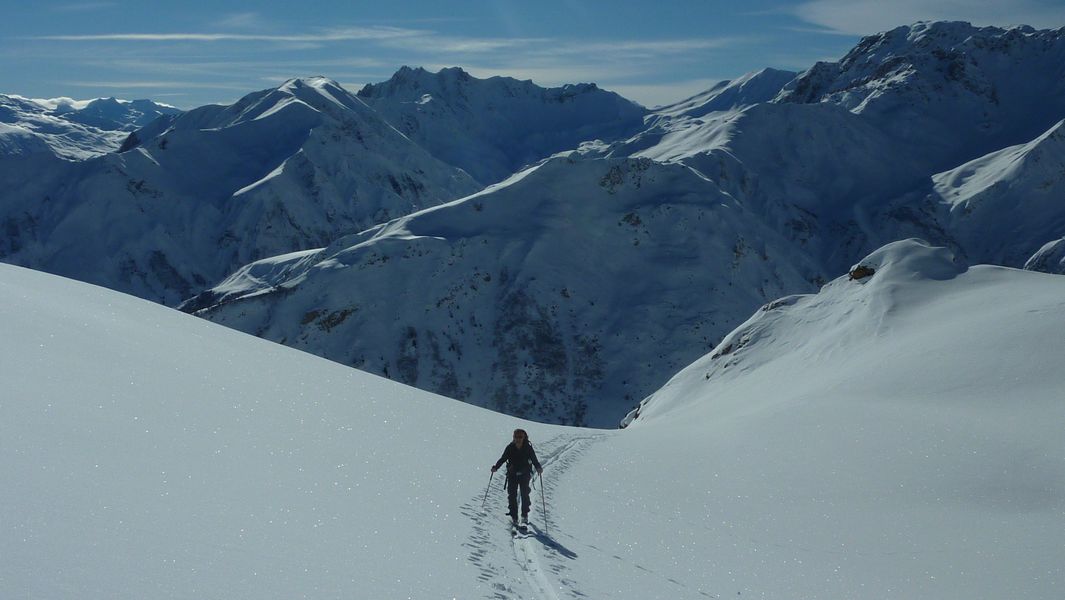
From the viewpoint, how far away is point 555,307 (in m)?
112

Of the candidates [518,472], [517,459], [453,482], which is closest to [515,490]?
[518,472]

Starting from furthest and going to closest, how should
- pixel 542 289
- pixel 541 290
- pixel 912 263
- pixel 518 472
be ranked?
pixel 542 289, pixel 541 290, pixel 912 263, pixel 518 472

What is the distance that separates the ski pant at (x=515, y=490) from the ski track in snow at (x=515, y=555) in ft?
0.88

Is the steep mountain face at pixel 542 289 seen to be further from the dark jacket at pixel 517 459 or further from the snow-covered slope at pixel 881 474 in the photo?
the dark jacket at pixel 517 459

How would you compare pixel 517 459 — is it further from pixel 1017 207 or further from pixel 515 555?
pixel 1017 207

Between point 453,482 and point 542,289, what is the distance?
98.2 m

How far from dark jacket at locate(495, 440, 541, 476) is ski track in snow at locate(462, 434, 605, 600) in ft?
2.66

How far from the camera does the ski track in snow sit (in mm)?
10383

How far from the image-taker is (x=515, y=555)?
1202cm

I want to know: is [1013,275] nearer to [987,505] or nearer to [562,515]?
[987,505]

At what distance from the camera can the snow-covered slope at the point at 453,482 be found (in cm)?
794

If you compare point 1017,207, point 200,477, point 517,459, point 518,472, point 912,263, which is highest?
point 1017,207

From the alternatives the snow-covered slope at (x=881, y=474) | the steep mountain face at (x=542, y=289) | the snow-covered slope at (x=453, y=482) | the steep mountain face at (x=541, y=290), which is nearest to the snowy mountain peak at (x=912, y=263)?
the snow-covered slope at (x=881, y=474)

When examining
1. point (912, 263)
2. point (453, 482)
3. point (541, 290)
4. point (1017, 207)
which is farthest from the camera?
point (1017, 207)
